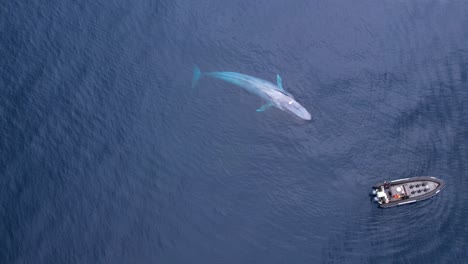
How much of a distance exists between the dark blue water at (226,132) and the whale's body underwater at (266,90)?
1276mm

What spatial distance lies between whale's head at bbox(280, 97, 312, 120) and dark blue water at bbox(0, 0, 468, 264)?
1423 millimetres

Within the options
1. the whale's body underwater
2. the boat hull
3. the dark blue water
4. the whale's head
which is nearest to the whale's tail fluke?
the whale's body underwater

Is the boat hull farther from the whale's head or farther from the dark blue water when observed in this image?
the whale's head

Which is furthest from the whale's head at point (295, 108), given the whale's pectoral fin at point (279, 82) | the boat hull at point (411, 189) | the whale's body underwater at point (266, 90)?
the boat hull at point (411, 189)

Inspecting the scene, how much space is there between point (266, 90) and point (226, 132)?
25.1ft

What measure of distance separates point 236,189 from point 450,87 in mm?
32123

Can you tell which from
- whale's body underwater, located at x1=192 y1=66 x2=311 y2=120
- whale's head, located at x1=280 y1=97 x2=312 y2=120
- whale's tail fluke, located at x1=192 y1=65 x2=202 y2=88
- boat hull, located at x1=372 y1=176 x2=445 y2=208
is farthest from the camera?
whale's tail fluke, located at x1=192 y1=65 x2=202 y2=88

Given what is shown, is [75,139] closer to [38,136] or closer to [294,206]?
[38,136]

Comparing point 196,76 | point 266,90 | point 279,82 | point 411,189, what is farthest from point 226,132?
point 411,189

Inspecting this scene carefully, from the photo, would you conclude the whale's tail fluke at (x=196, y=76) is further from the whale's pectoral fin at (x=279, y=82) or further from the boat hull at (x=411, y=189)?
the boat hull at (x=411, y=189)

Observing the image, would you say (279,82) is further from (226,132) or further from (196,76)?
(196,76)

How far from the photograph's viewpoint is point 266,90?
190 feet

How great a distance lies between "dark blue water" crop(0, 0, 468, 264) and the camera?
163ft

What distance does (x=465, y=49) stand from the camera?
206 ft
